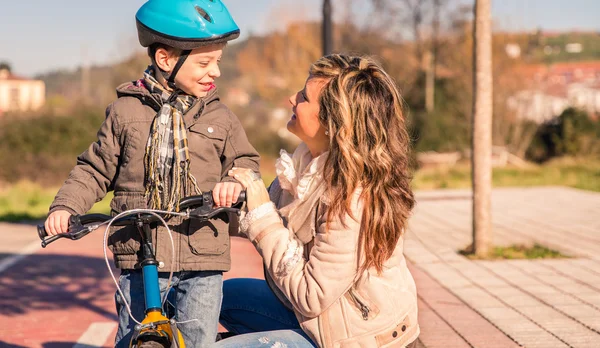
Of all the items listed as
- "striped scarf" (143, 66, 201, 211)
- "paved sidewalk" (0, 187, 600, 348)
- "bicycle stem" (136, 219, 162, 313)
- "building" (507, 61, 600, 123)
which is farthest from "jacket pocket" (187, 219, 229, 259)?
"building" (507, 61, 600, 123)

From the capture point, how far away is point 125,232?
9.14 feet

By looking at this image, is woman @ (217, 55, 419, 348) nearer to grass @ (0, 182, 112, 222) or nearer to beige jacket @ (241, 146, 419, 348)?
beige jacket @ (241, 146, 419, 348)

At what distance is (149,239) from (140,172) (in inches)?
13.9

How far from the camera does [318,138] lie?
270 cm

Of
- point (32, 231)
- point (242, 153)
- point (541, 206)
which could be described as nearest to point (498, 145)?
point (541, 206)

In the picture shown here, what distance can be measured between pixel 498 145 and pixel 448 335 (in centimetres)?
2501

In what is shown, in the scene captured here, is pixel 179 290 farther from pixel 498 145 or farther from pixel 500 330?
pixel 498 145

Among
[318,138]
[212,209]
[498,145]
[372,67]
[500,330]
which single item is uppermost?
[372,67]

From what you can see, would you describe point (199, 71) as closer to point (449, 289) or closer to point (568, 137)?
point (449, 289)

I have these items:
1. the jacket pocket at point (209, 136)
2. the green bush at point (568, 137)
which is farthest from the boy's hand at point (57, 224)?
the green bush at point (568, 137)

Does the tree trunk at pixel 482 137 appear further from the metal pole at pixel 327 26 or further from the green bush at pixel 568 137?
the green bush at pixel 568 137

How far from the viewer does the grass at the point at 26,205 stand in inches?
506

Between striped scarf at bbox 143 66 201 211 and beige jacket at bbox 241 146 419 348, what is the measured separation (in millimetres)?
305

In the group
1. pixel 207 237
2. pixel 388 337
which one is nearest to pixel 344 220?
pixel 388 337
